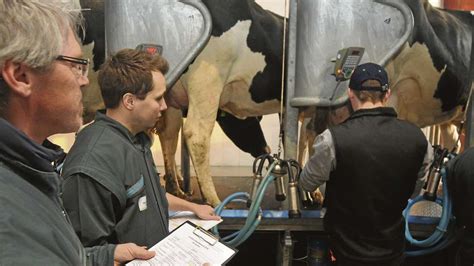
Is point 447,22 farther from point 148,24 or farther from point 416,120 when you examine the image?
point 148,24

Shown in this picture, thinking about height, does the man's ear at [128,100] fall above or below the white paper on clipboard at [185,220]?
above

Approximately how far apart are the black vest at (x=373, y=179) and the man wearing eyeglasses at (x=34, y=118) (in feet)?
3.95

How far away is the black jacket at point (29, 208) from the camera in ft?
1.77

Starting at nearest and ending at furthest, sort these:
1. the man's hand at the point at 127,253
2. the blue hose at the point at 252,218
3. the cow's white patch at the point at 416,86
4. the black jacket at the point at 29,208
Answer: the black jacket at the point at 29,208 < the man's hand at the point at 127,253 < the blue hose at the point at 252,218 < the cow's white patch at the point at 416,86

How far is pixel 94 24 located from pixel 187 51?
94 centimetres

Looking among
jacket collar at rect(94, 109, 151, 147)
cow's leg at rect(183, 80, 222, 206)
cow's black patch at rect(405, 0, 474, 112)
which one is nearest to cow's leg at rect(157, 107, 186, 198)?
cow's leg at rect(183, 80, 222, 206)

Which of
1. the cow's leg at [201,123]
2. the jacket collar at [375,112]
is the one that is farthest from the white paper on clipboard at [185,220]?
the cow's leg at [201,123]

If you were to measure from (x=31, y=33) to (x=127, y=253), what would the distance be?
2.16ft

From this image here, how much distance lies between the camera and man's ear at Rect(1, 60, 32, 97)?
610 millimetres

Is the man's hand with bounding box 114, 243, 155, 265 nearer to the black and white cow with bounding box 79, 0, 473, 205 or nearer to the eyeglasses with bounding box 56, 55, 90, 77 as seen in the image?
the eyeglasses with bounding box 56, 55, 90, 77

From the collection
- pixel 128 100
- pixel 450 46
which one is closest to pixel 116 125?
pixel 128 100

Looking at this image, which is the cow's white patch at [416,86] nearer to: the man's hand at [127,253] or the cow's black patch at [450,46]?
the cow's black patch at [450,46]

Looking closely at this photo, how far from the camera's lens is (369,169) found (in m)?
1.71

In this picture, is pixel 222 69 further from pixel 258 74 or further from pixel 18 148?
pixel 18 148
